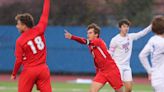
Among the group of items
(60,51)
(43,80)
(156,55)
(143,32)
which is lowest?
(60,51)

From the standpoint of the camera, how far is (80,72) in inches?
1073

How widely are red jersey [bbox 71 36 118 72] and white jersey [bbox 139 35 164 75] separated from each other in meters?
3.23

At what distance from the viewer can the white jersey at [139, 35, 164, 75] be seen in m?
9.92

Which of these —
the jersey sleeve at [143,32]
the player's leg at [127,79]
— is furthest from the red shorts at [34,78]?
the player's leg at [127,79]

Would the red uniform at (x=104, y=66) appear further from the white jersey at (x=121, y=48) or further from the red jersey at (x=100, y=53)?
the white jersey at (x=121, y=48)

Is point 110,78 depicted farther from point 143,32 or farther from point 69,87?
point 69,87

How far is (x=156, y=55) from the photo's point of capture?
10.0 m

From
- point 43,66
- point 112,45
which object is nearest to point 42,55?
point 43,66

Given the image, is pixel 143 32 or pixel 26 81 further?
pixel 143 32

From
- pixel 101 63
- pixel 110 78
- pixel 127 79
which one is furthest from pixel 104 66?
pixel 127 79

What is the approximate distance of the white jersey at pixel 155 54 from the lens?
32.6 ft

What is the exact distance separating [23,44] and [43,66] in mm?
563

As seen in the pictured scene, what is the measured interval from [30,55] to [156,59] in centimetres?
248

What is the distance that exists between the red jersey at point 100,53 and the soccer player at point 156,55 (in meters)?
3.23
